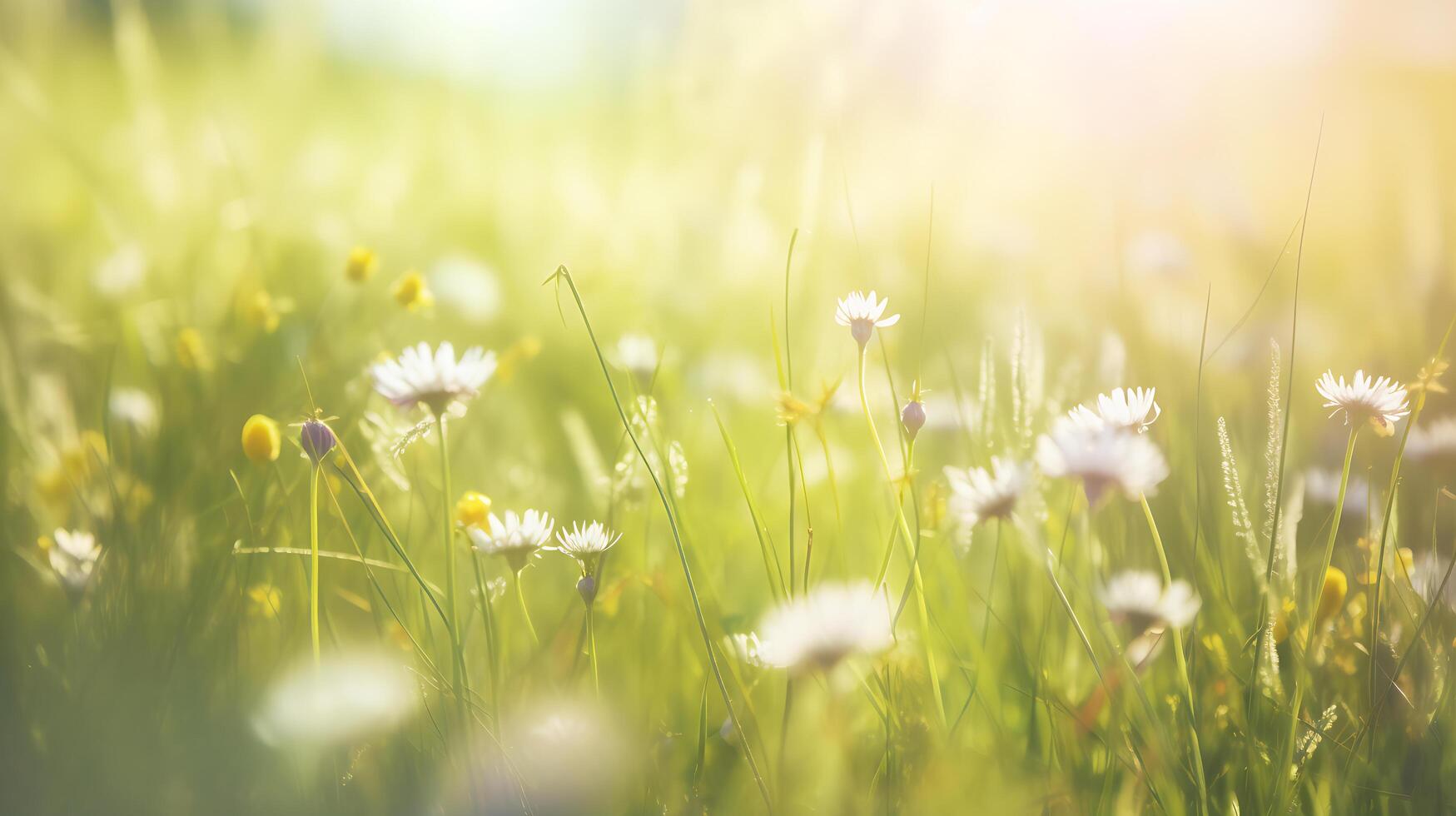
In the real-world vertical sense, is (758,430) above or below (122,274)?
below

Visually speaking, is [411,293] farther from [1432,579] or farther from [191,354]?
[1432,579]

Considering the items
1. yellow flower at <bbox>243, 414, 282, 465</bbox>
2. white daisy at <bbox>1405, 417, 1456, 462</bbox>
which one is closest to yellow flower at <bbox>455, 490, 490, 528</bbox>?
yellow flower at <bbox>243, 414, 282, 465</bbox>

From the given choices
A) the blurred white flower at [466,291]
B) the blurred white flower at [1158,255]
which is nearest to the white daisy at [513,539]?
the blurred white flower at [466,291]

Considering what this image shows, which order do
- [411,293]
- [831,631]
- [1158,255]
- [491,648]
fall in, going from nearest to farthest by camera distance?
[831,631] → [491,648] → [411,293] → [1158,255]

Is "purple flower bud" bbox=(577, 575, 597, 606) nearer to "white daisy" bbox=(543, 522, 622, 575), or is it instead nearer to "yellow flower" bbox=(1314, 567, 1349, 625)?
"white daisy" bbox=(543, 522, 622, 575)

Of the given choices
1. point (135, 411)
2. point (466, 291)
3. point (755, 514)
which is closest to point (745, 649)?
point (755, 514)

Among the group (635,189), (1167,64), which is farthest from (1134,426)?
(635,189)
